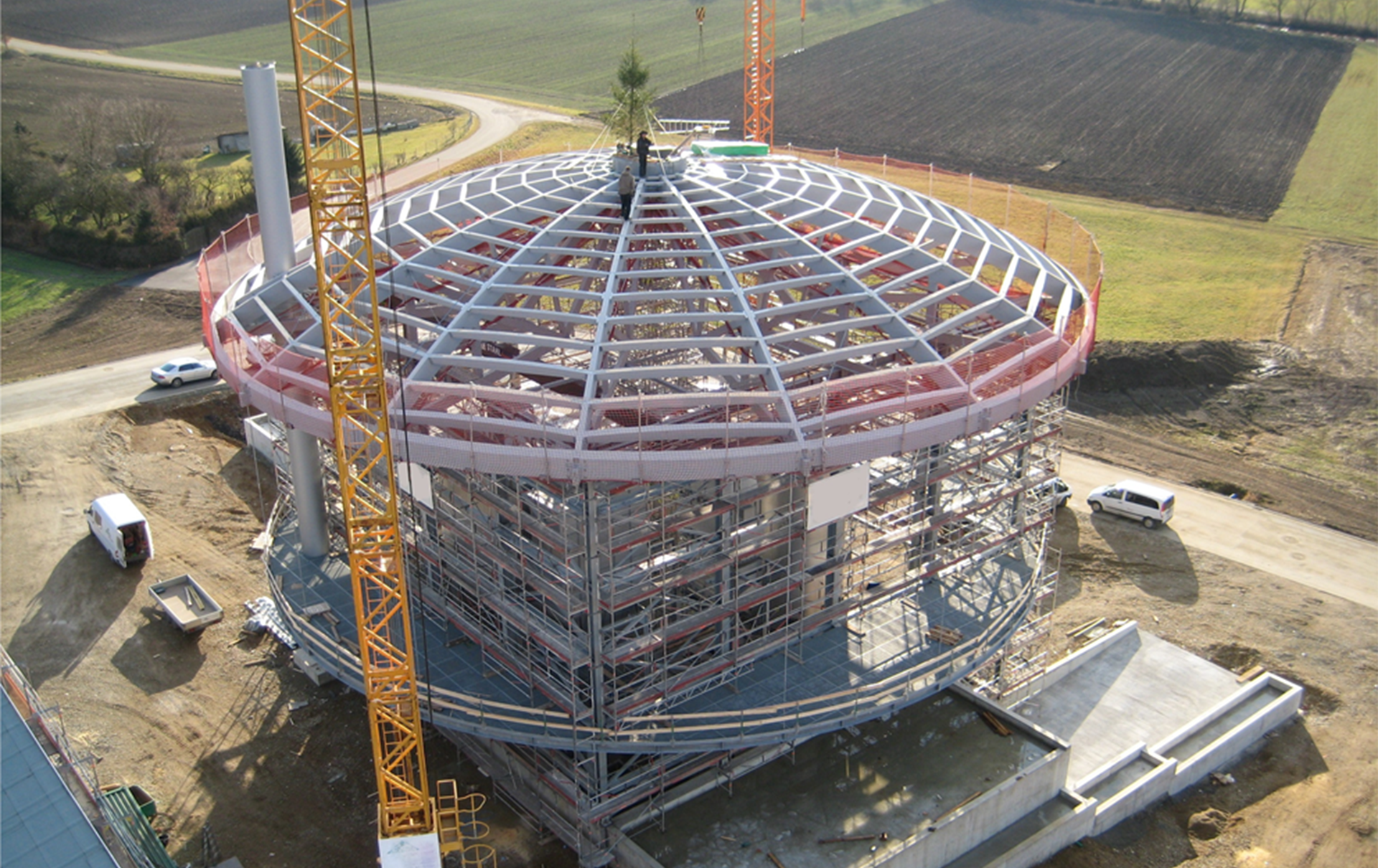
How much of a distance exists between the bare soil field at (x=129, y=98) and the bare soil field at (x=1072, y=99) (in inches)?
1373

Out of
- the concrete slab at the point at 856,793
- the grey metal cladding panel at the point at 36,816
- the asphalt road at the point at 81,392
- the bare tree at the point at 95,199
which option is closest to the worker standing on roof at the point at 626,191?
the concrete slab at the point at 856,793

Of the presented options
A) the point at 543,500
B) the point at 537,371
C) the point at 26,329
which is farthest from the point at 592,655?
the point at 26,329

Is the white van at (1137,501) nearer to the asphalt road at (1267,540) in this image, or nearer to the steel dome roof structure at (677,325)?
the asphalt road at (1267,540)

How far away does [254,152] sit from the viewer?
1357 inches

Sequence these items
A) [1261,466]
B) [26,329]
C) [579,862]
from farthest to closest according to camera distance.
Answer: [26,329] → [1261,466] → [579,862]

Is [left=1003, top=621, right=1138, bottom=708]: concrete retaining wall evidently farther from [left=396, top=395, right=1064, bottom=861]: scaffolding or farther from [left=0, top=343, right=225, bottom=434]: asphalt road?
[left=0, top=343, right=225, bottom=434]: asphalt road

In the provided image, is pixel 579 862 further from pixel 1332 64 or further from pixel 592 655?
pixel 1332 64

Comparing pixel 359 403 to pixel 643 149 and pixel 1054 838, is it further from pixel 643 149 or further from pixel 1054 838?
pixel 1054 838

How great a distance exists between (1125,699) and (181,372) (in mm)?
42777

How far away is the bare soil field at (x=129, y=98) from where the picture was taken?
8981cm

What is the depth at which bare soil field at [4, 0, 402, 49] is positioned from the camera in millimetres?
117750

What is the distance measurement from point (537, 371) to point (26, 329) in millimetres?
47408

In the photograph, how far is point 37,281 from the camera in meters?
67.6

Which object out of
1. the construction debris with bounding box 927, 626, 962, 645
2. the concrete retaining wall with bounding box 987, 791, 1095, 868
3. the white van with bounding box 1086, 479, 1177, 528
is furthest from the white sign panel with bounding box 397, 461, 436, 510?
the white van with bounding box 1086, 479, 1177, 528
